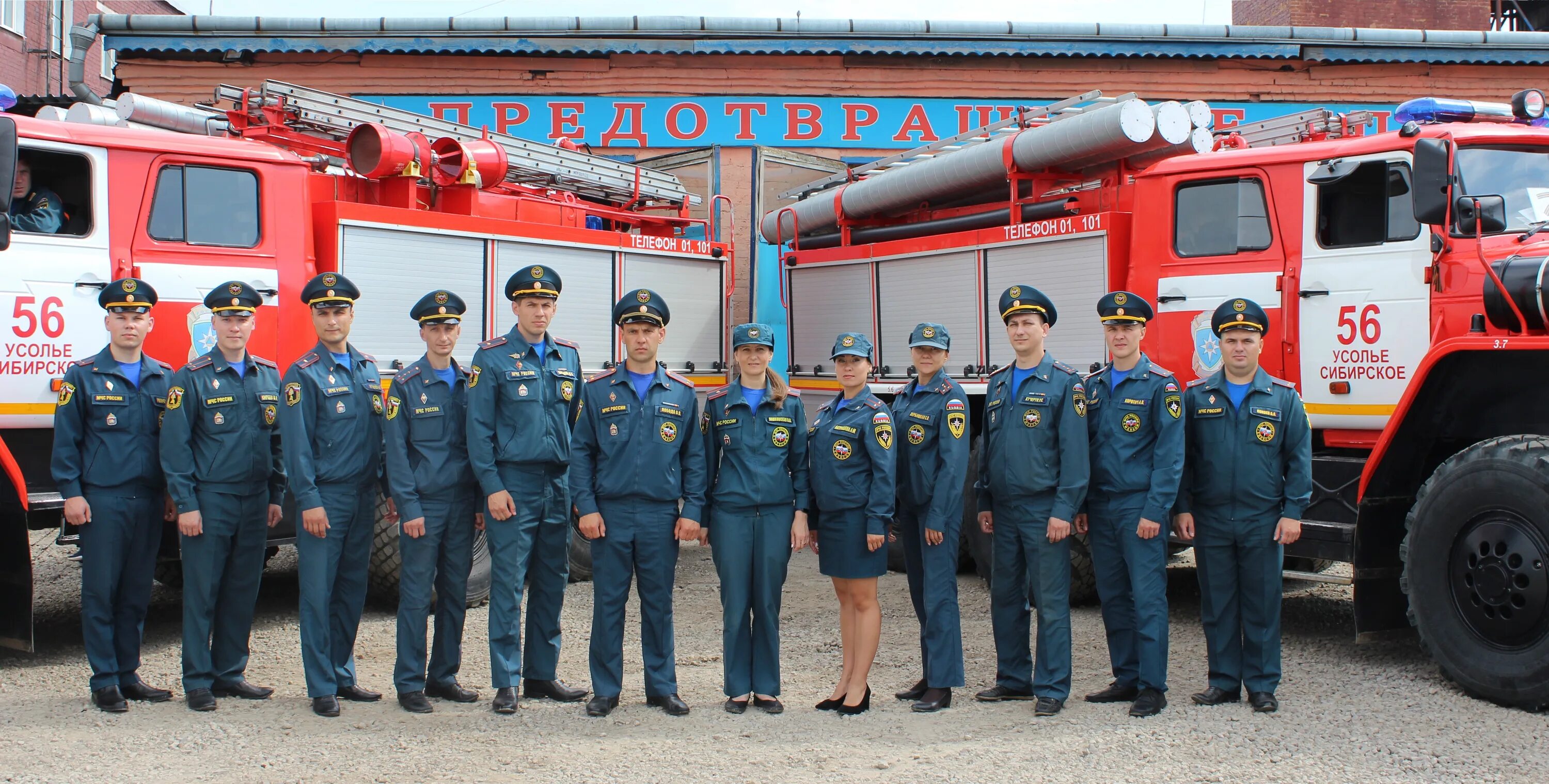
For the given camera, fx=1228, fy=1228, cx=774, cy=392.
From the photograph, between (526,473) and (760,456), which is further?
(526,473)

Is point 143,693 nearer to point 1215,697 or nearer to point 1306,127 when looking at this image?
point 1215,697

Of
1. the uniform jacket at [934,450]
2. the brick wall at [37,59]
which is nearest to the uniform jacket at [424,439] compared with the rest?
the uniform jacket at [934,450]

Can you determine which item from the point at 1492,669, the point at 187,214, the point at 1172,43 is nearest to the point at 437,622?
the point at 187,214

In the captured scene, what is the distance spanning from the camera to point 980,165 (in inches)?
294

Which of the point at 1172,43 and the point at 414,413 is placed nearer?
the point at 414,413

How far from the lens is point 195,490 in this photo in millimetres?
5004

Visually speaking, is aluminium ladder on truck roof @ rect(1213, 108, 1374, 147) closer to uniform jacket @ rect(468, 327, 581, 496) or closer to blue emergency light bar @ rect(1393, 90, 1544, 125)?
blue emergency light bar @ rect(1393, 90, 1544, 125)

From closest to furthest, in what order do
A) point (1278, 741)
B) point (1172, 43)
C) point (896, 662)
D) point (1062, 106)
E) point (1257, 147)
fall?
point (1278, 741) → point (896, 662) → point (1257, 147) → point (1062, 106) → point (1172, 43)

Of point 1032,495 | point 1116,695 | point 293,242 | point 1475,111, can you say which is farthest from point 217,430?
point 1475,111

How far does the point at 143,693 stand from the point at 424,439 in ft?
5.09

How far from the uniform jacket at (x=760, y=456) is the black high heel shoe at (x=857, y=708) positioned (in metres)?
0.79

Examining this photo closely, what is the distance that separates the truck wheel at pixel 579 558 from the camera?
24.6 feet

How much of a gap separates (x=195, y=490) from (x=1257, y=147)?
5.34m

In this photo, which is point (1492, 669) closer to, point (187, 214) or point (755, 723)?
point (755, 723)
